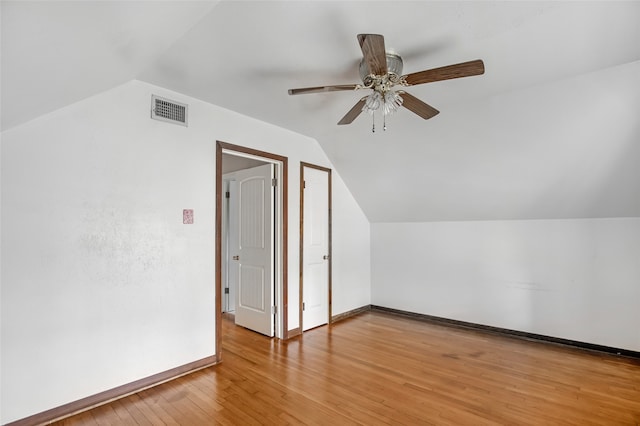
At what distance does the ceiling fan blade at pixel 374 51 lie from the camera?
5.11ft

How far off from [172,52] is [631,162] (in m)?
3.88

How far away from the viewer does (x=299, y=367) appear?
2.93 metres

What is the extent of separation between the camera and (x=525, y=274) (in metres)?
3.72

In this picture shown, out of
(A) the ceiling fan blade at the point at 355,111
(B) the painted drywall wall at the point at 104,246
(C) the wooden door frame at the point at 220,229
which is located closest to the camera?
(B) the painted drywall wall at the point at 104,246

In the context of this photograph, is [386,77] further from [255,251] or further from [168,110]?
[255,251]

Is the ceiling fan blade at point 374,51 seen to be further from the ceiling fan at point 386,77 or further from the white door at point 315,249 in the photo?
the white door at point 315,249

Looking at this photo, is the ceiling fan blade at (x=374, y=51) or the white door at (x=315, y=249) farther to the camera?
the white door at (x=315, y=249)

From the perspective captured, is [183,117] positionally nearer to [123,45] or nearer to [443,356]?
[123,45]

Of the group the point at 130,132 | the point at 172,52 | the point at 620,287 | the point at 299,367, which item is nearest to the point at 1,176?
the point at 130,132

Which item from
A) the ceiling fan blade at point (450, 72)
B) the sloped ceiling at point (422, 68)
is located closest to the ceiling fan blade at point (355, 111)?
the sloped ceiling at point (422, 68)

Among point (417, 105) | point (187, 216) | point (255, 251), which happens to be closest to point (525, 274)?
point (417, 105)

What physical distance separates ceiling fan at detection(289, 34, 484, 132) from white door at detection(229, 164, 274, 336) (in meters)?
1.80

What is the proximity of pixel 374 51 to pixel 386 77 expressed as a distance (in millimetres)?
316

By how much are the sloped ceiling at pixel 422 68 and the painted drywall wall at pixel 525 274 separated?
0.29 meters
